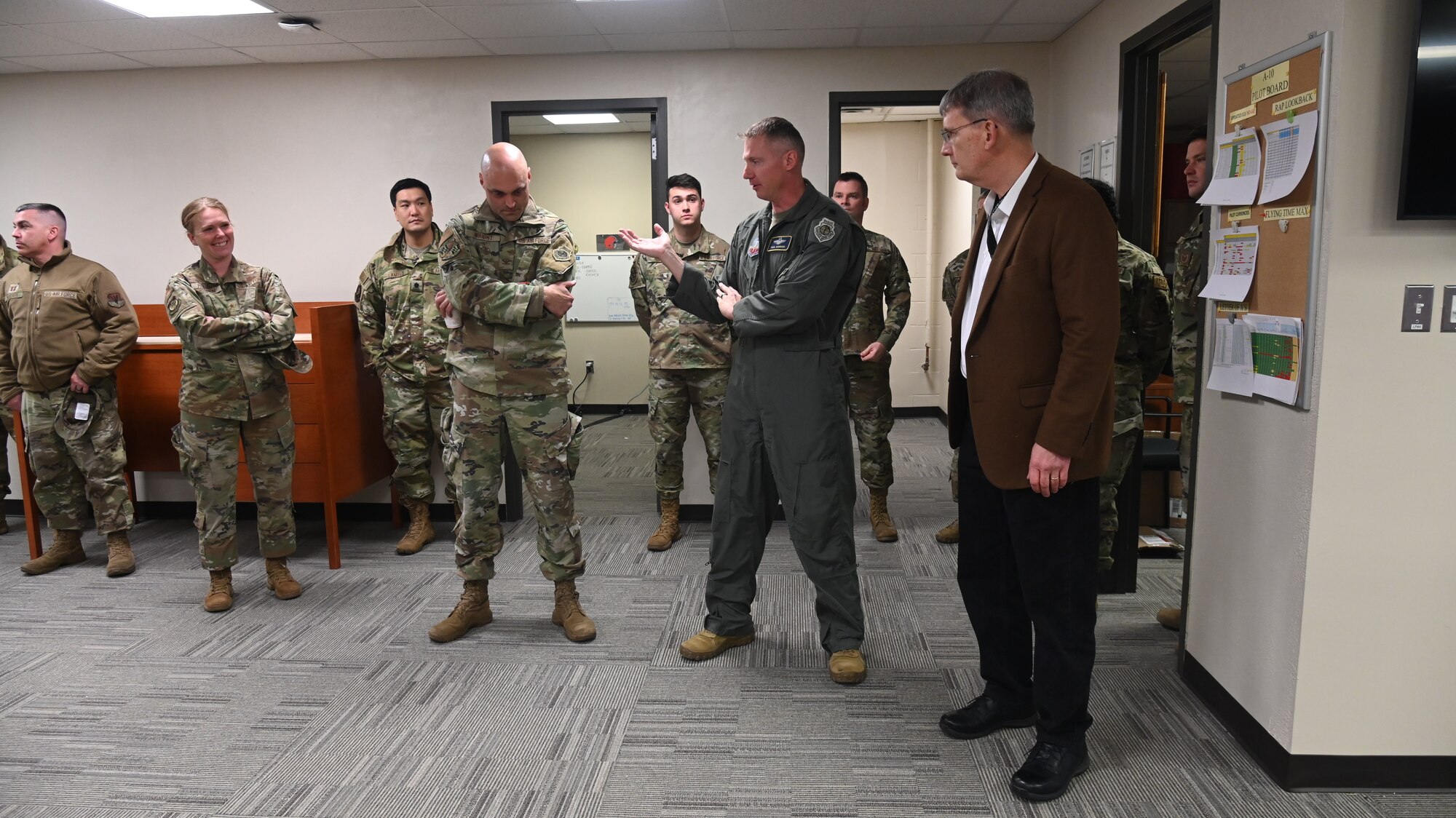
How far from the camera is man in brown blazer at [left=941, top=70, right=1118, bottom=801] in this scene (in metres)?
1.78

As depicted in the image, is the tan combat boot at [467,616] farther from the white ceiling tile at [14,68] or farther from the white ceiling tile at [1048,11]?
the white ceiling tile at [14,68]

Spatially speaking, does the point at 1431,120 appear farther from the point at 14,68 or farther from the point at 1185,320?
the point at 14,68

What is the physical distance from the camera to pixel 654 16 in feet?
11.7

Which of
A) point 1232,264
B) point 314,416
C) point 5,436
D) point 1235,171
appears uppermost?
point 1235,171

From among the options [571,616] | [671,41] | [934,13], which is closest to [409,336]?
[571,616]

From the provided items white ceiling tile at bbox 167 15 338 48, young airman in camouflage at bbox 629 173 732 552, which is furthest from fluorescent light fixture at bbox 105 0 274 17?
young airman in camouflage at bbox 629 173 732 552

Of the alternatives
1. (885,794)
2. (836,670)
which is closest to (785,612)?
(836,670)

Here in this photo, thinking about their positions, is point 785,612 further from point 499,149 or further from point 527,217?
point 499,149

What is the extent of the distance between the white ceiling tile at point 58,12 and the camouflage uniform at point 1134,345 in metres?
3.84

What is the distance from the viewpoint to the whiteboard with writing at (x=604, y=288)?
292 inches

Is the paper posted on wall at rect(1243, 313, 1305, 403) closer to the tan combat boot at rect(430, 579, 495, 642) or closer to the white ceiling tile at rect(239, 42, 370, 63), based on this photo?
the tan combat boot at rect(430, 579, 495, 642)

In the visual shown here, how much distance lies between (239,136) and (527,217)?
2.58 meters

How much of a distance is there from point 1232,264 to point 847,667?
1470 mm

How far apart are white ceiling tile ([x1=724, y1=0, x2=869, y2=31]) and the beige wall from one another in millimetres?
3750
